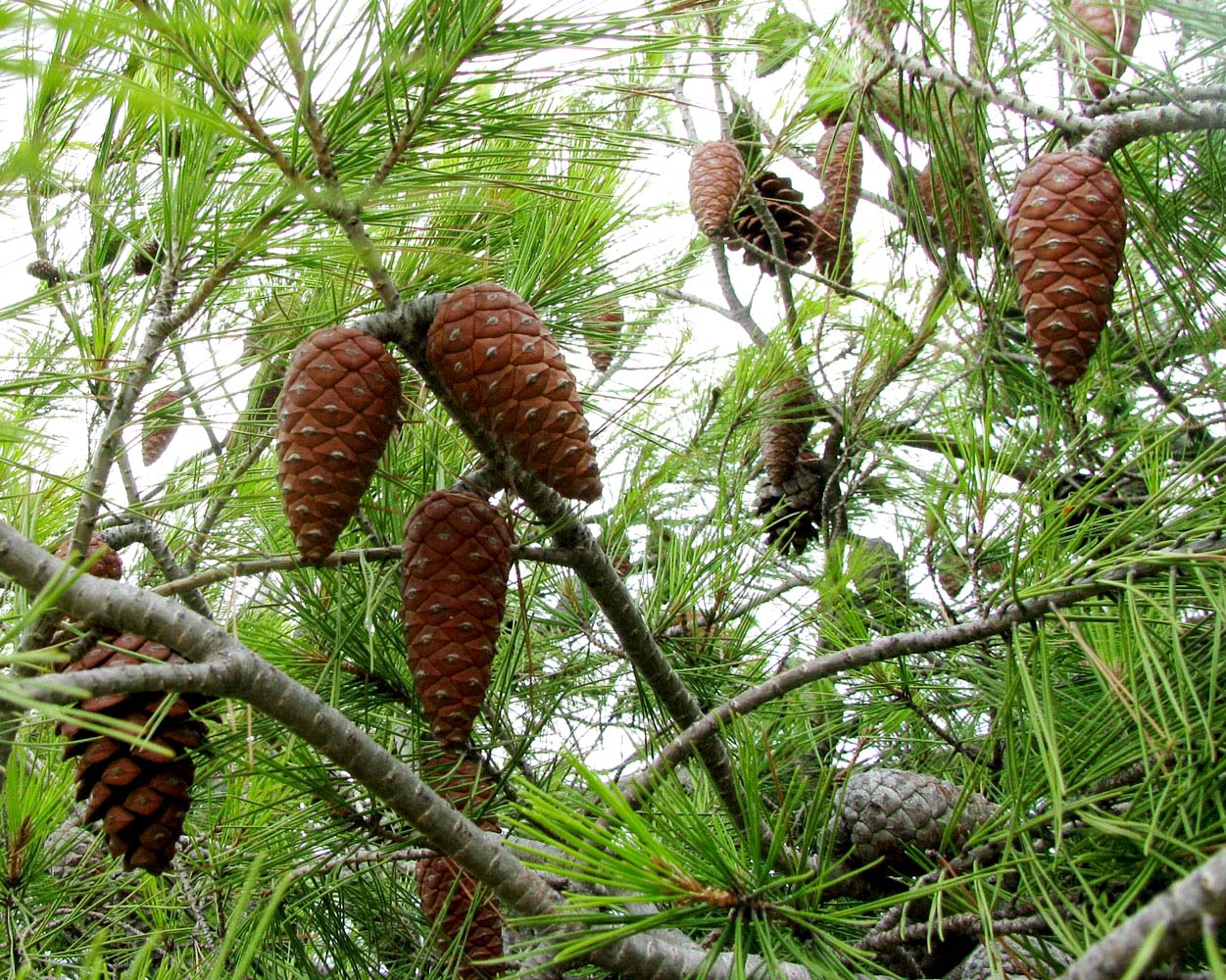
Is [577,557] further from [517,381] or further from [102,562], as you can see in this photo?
[102,562]

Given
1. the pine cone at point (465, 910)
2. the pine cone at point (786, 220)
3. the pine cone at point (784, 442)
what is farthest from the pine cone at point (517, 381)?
the pine cone at point (786, 220)

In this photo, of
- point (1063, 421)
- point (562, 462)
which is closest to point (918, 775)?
→ point (1063, 421)

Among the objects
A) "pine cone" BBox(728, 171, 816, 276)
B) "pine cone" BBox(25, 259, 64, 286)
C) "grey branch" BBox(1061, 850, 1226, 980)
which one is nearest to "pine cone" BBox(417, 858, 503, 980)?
"grey branch" BBox(1061, 850, 1226, 980)

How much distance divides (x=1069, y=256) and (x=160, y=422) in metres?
0.69

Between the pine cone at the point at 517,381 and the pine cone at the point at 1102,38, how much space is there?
16.9 inches

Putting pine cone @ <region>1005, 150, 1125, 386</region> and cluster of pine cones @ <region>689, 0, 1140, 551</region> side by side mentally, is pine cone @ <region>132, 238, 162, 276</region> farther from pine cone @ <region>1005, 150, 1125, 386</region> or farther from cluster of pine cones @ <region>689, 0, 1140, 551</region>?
pine cone @ <region>1005, 150, 1125, 386</region>

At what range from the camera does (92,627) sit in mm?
597

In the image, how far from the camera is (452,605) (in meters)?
0.66

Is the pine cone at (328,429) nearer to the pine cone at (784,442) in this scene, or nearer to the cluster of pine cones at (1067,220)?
the cluster of pine cones at (1067,220)

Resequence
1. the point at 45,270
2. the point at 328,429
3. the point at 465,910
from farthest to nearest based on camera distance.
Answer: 1. the point at 45,270
2. the point at 465,910
3. the point at 328,429

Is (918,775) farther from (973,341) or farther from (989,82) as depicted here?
(989,82)

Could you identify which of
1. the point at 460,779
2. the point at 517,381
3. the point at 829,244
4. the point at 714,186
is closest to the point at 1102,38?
the point at 517,381

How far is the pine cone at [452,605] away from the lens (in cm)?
66

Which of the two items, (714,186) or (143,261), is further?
(714,186)
